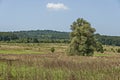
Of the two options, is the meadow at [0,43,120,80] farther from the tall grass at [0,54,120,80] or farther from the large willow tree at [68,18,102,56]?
the large willow tree at [68,18,102,56]

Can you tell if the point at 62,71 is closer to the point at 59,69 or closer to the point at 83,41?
the point at 59,69

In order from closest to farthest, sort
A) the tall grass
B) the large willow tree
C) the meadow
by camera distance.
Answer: the tall grass → the meadow → the large willow tree

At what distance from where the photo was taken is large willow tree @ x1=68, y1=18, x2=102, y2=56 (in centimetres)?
5311

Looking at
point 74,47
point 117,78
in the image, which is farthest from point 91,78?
point 74,47

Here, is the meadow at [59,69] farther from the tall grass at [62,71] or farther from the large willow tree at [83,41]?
the large willow tree at [83,41]

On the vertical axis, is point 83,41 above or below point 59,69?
below

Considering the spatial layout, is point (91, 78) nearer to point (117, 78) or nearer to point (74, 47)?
point (117, 78)

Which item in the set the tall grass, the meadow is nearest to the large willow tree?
the meadow

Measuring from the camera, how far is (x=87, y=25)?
181 ft

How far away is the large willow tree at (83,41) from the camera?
5311 cm

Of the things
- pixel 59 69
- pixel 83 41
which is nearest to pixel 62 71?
pixel 59 69

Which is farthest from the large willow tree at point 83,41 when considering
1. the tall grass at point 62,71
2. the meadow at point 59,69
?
the tall grass at point 62,71

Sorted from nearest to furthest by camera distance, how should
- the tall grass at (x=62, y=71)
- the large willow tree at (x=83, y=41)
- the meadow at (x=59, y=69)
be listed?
the tall grass at (x=62, y=71) < the meadow at (x=59, y=69) < the large willow tree at (x=83, y=41)

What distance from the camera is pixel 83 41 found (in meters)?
52.8
